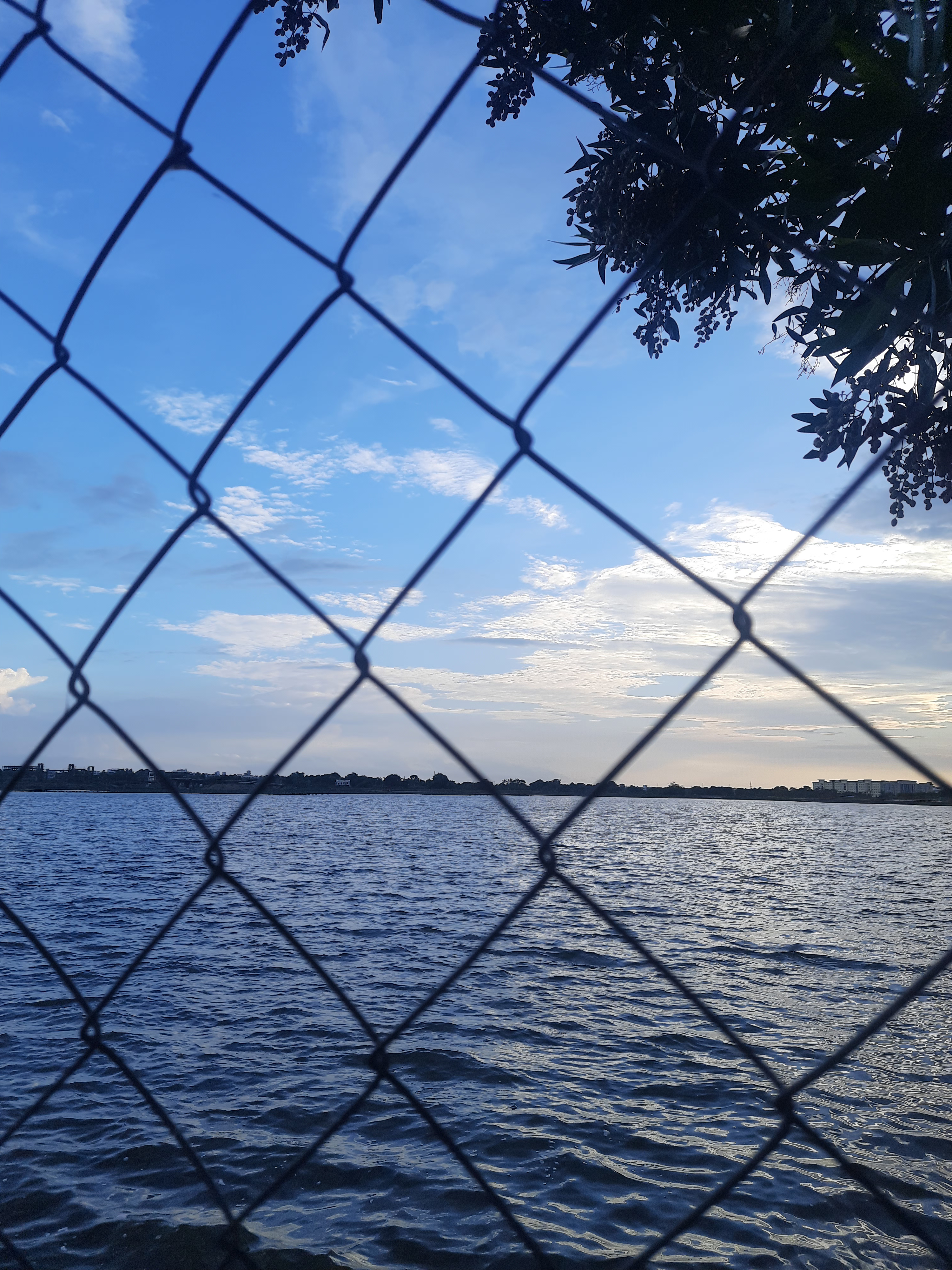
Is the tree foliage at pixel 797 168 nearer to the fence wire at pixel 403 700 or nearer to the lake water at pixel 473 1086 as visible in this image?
the fence wire at pixel 403 700

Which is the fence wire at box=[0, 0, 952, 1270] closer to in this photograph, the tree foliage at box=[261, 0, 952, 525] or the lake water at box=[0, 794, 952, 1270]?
the tree foliage at box=[261, 0, 952, 525]

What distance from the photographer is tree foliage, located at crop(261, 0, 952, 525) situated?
239cm

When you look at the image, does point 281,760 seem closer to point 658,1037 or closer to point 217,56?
point 217,56

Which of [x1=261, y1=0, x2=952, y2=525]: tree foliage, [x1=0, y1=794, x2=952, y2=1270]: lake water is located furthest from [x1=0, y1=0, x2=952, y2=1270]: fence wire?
[x1=0, y1=794, x2=952, y2=1270]: lake water

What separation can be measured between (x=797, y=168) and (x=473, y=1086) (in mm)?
9753

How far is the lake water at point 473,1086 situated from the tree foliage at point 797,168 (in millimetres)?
5196

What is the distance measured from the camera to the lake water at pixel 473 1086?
21.5 feet

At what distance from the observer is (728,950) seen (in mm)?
18656

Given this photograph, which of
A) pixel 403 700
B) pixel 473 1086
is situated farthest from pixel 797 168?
pixel 473 1086

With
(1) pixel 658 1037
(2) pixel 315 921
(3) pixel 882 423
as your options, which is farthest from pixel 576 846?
(3) pixel 882 423

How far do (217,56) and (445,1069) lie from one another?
10982 mm

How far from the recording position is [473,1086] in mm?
9719

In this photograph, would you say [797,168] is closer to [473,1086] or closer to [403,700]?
[403,700]

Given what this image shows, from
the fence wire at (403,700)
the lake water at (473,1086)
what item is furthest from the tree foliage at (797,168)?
the lake water at (473,1086)
